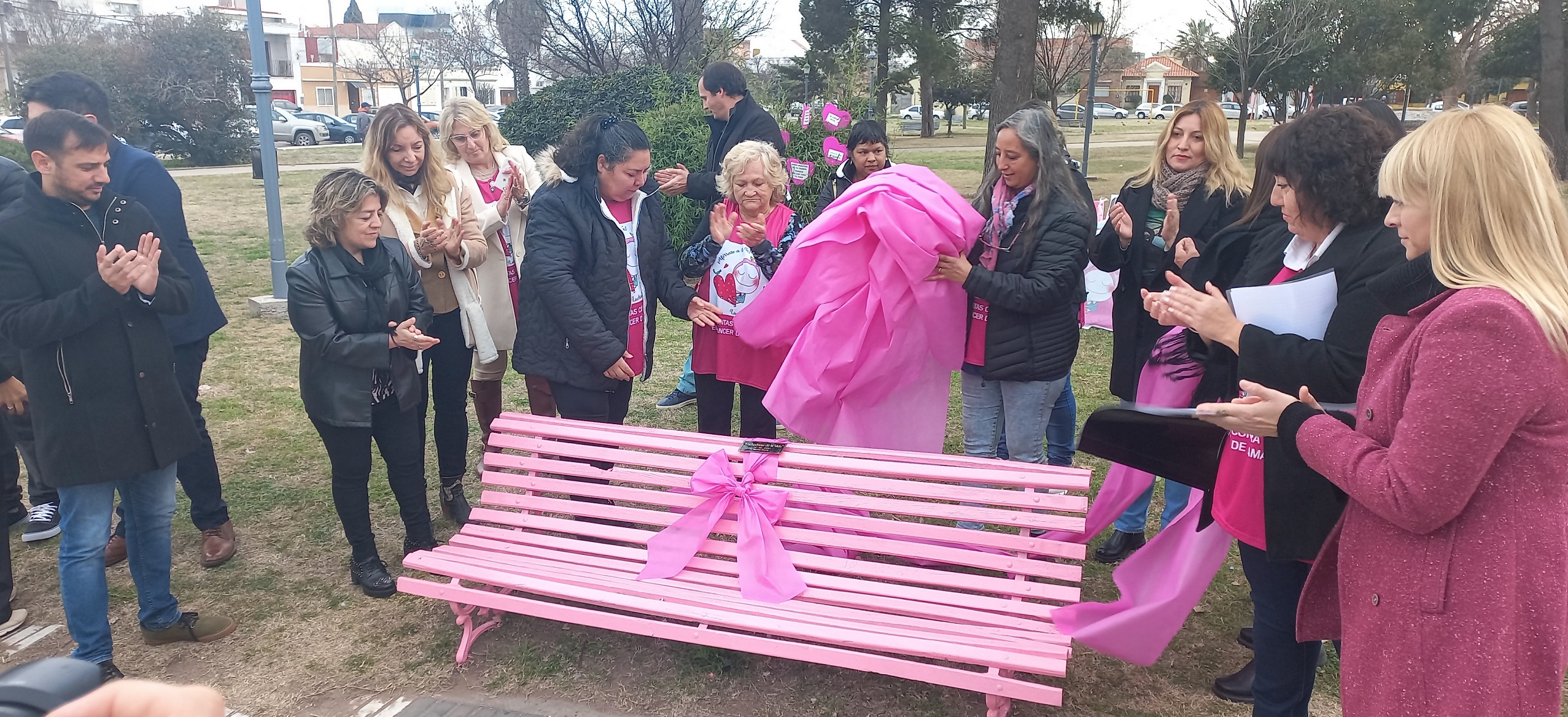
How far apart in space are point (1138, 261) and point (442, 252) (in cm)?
308

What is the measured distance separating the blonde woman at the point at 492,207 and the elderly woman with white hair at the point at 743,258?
1037 mm

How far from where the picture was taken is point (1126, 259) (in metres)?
4.20

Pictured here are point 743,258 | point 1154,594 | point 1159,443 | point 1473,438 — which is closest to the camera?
point 1473,438

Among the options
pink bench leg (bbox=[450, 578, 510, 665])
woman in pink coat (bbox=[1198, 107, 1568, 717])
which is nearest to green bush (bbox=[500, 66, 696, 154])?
pink bench leg (bbox=[450, 578, 510, 665])

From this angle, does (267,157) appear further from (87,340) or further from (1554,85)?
(1554,85)

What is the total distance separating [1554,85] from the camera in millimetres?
18000

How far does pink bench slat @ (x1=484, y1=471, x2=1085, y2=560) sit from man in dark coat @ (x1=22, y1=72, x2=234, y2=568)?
4.52 feet

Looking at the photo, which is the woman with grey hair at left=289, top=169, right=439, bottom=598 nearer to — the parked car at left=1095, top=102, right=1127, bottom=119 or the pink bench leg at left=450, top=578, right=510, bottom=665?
the pink bench leg at left=450, top=578, right=510, bottom=665

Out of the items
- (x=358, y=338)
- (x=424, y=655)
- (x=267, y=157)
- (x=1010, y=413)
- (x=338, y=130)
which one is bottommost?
(x=424, y=655)

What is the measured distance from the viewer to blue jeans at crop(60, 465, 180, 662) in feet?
11.1

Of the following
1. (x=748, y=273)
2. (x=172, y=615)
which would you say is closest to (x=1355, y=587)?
(x=748, y=273)

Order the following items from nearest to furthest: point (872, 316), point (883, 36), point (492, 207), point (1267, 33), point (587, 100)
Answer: point (872, 316) → point (492, 207) → point (587, 100) → point (1267, 33) → point (883, 36)

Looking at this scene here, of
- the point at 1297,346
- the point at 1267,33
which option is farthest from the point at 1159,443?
the point at 1267,33

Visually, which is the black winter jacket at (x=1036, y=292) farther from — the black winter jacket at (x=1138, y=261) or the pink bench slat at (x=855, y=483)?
the pink bench slat at (x=855, y=483)
